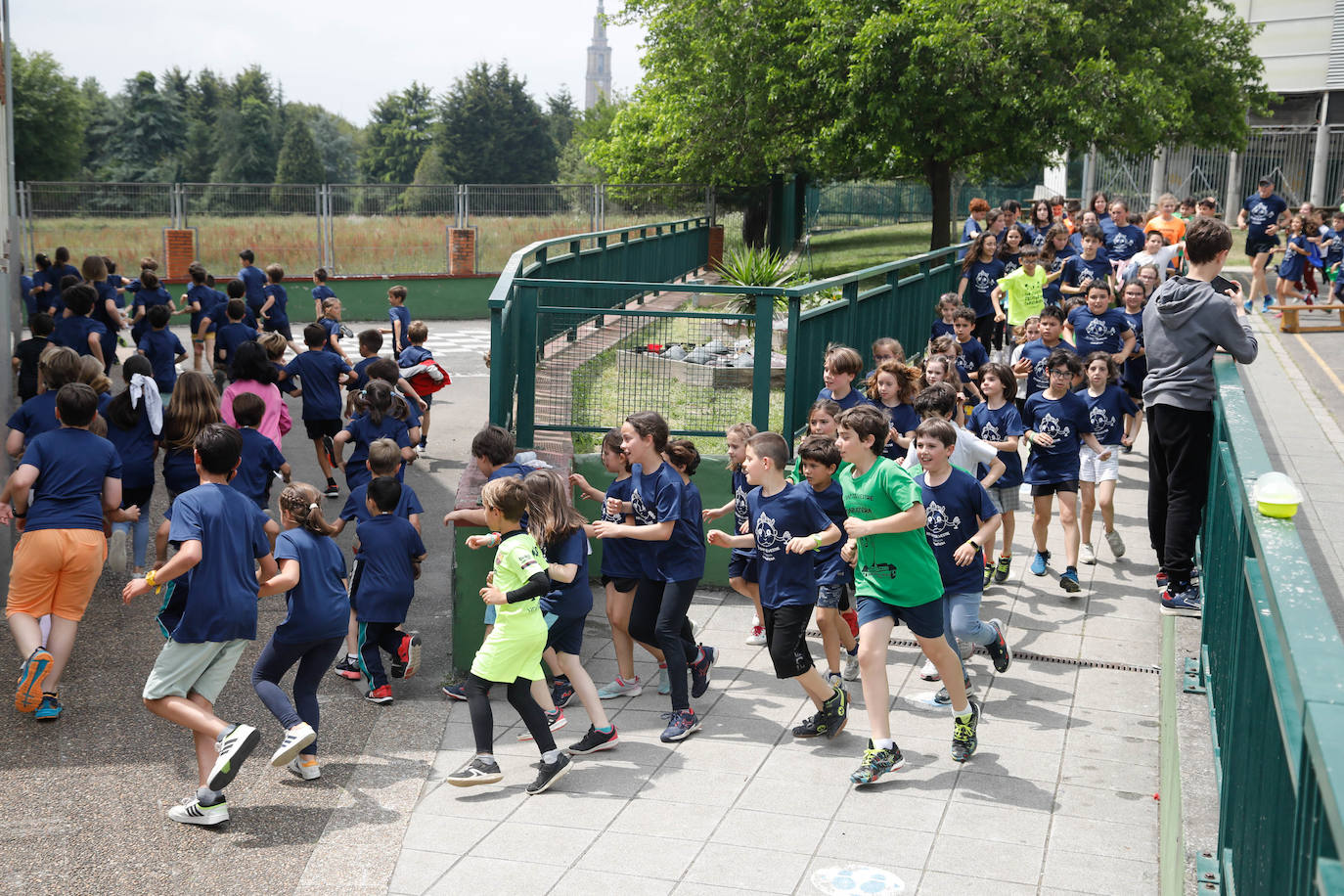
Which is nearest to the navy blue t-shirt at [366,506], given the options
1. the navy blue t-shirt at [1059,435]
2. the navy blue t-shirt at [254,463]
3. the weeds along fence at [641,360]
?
the navy blue t-shirt at [254,463]

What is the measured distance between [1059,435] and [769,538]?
11.0 ft

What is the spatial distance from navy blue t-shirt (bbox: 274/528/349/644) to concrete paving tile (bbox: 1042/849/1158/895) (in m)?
3.46

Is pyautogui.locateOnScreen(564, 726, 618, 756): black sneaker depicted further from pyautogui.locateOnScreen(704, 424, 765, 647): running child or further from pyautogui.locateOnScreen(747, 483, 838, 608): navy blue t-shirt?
pyautogui.locateOnScreen(704, 424, 765, 647): running child

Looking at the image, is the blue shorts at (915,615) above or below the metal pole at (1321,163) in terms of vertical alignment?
below

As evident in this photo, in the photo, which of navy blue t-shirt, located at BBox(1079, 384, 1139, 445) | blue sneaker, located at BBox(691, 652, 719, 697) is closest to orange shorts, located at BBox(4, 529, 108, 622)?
blue sneaker, located at BBox(691, 652, 719, 697)

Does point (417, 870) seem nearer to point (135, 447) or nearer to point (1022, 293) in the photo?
point (135, 447)

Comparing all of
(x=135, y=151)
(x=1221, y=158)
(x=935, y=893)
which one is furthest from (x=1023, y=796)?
(x=135, y=151)

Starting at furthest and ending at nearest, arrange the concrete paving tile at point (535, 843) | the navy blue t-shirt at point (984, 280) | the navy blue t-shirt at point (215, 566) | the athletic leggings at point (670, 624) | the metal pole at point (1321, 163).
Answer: the metal pole at point (1321, 163) < the navy blue t-shirt at point (984, 280) < the athletic leggings at point (670, 624) < the navy blue t-shirt at point (215, 566) < the concrete paving tile at point (535, 843)

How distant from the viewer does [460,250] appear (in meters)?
29.2

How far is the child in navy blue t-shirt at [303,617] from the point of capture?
19.9ft

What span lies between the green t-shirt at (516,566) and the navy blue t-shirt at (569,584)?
0.35 metres

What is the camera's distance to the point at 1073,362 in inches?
347

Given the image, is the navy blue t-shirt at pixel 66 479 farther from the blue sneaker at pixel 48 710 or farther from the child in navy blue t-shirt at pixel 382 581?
the child in navy blue t-shirt at pixel 382 581

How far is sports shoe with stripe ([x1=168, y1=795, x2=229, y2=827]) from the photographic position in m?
5.59
